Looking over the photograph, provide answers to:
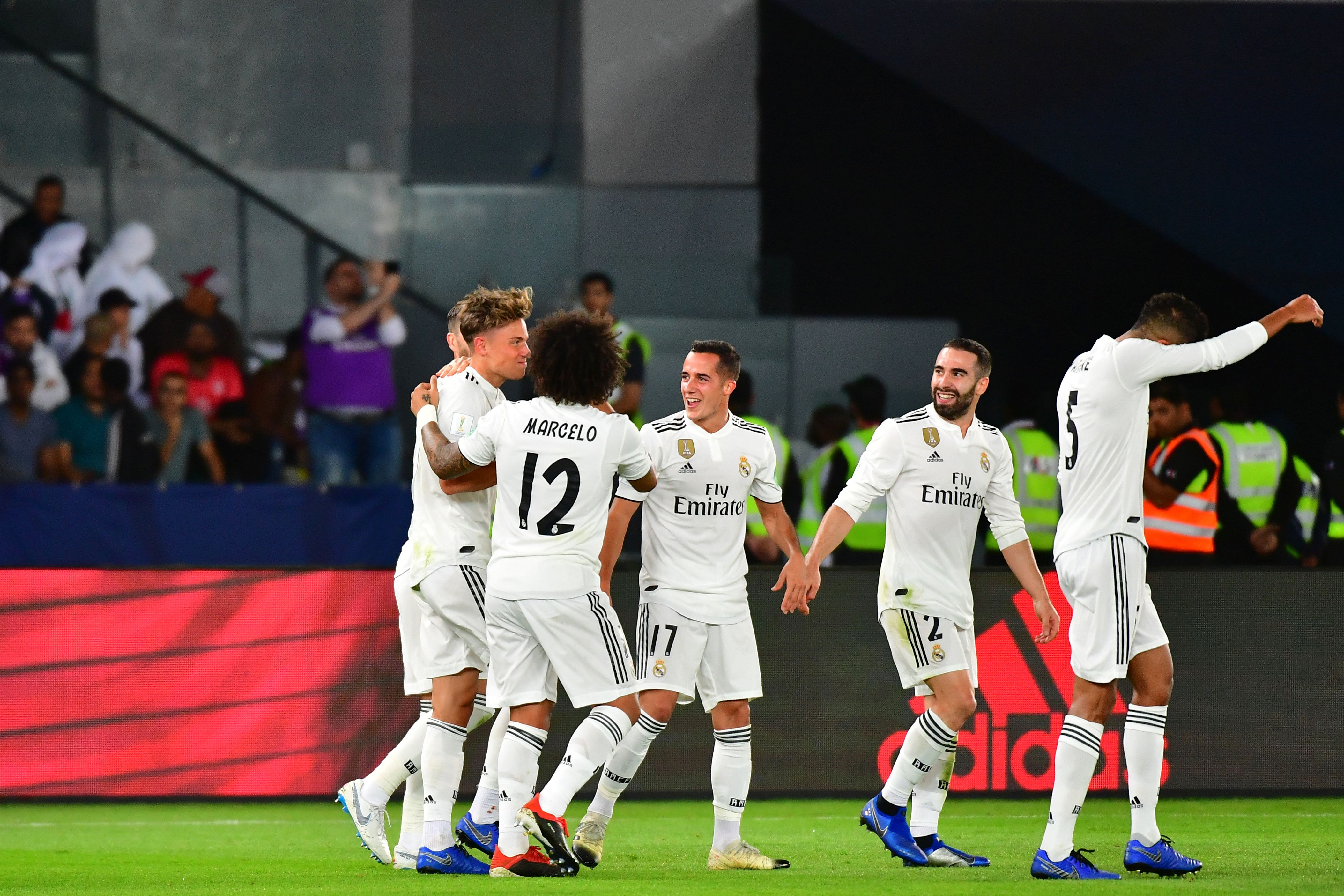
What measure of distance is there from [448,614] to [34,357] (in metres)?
7.30

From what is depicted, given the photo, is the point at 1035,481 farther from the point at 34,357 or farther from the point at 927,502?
the point at 34,357

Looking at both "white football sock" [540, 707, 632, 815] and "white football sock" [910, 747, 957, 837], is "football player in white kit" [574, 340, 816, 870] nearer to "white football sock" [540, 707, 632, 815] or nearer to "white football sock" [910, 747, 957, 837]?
"white football sock" [540, 707, 632, 815]

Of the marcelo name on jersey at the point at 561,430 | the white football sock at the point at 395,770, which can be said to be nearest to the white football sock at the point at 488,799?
the white football sock at the point at 395,770

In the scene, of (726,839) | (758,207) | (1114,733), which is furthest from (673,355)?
(726,839)

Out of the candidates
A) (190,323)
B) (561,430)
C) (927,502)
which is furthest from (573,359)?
(190,323)

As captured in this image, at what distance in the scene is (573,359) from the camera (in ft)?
20.2

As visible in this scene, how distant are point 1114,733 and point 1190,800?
0.50m

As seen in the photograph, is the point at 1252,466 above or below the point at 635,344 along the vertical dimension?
below

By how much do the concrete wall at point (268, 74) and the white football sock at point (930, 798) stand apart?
992 centimetres

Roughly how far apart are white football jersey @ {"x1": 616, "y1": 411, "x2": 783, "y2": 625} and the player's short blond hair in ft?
2.22

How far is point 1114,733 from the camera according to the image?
8.70 meters

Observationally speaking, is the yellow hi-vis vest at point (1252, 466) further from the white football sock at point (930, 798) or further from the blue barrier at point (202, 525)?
the blue barrier at point (202, 525)

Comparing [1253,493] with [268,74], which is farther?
[268,74]

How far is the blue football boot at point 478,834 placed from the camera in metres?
6.60
